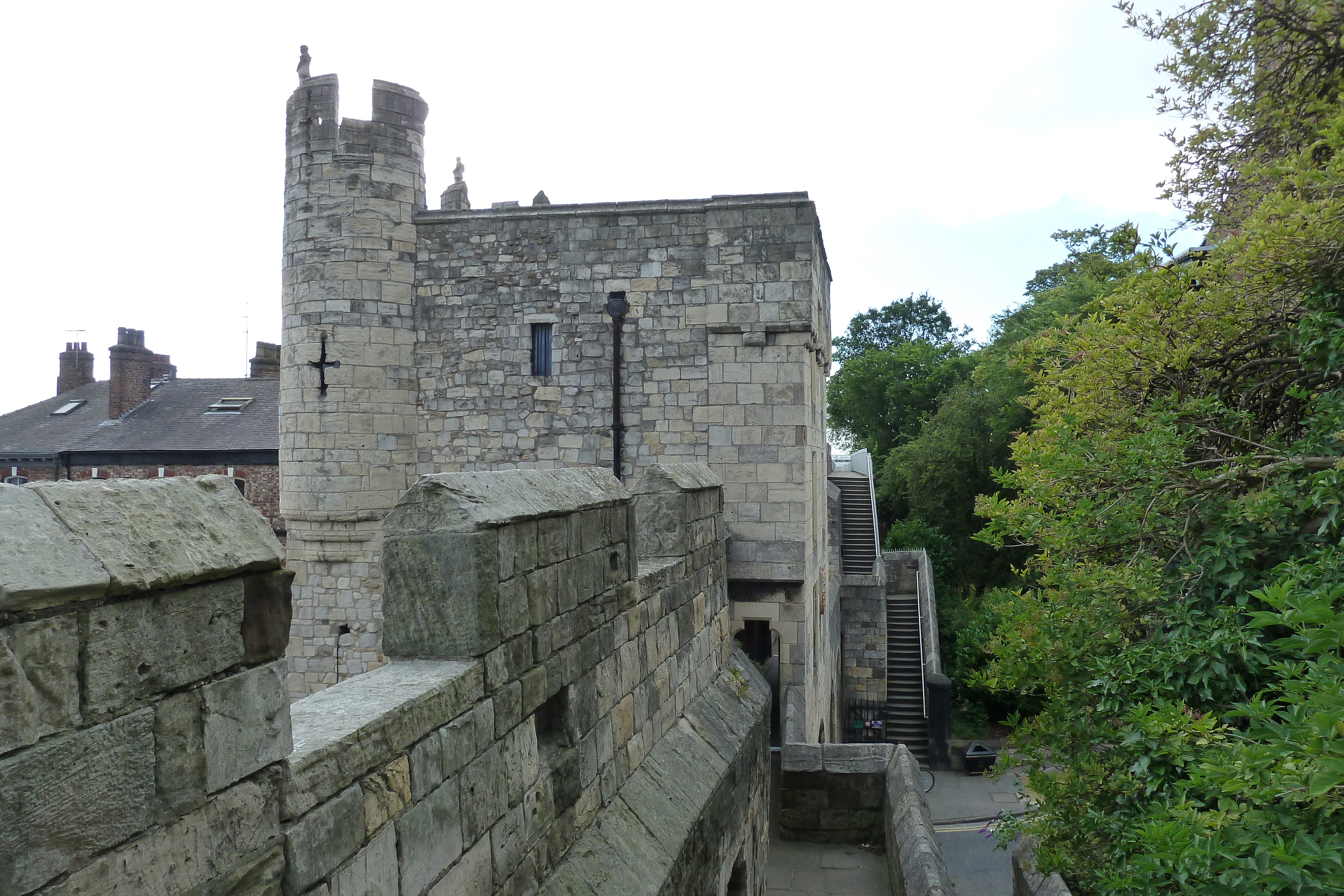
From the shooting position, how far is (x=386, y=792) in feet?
8.71

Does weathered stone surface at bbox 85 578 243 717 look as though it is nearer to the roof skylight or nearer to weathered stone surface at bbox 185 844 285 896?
weathered stone surface at bbox 185 844 285 896

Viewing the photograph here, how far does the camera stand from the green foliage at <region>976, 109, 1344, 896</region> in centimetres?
327

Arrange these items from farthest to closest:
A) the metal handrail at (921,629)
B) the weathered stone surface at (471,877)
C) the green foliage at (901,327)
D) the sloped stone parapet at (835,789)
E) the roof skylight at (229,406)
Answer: the green foliage at (901,327), the roof skylight at (229,406), the metal handrail at (921,629), the sloped stone parapet at (835,789), the weathered stone surface at (471,877)

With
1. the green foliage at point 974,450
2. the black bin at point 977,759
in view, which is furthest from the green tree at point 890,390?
the black bin at point 977,759

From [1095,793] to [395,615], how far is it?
13.3 ft

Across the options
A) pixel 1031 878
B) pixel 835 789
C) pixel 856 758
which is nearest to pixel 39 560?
pixel 835 789

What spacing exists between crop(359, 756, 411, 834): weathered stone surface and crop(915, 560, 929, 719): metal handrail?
1801 centimetres

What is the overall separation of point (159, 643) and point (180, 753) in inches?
10.5

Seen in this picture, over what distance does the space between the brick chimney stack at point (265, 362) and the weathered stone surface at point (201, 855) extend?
77.4ft

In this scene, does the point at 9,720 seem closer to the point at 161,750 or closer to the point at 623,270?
the point at 161,750

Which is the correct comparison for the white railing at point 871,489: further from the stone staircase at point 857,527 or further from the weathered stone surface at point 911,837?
the weathered stone surface at point 911,837

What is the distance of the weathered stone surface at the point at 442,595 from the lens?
3266 millimetres

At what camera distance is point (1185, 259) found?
23.7ft

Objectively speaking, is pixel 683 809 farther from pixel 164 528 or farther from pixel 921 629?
pixel 921 629
